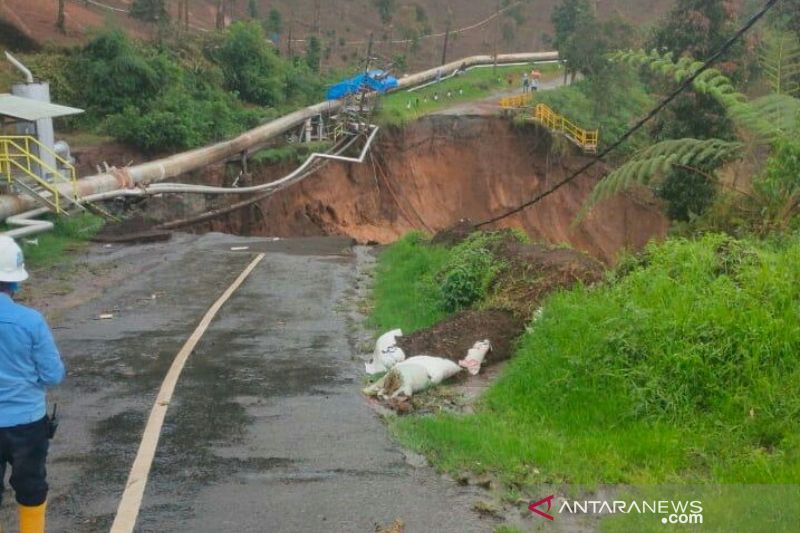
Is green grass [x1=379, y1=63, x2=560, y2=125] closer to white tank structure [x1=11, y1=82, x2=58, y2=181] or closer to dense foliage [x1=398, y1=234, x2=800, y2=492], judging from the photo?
white tank structure [x1=11, y1=82, x2=58, y2=181]

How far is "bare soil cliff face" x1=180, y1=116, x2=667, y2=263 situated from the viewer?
37406 millimetres

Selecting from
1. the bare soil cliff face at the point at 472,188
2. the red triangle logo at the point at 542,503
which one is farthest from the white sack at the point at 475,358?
the bare soil cliff face at the point at 472,188

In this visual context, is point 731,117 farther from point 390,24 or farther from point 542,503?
point 390,24

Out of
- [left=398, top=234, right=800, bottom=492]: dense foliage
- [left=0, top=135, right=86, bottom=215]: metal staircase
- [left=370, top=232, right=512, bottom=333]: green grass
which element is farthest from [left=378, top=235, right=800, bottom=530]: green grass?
[left=0, top=135, right=86, bottom=215]: metal staircase

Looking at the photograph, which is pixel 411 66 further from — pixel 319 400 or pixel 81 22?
pixel 319 400

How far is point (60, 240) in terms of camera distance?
19.0 m

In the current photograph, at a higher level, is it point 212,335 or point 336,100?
point 336,100

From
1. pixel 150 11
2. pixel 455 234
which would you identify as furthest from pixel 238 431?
pixel 150 11

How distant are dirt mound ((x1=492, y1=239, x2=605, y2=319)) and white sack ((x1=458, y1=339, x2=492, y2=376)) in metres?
0.91

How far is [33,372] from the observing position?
4562 millimetres

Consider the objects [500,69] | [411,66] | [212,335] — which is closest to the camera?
[212,335]

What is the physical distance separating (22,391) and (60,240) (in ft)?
51.4

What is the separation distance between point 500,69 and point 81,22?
2865 centimetres

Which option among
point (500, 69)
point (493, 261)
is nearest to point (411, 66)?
point (500, 69)
